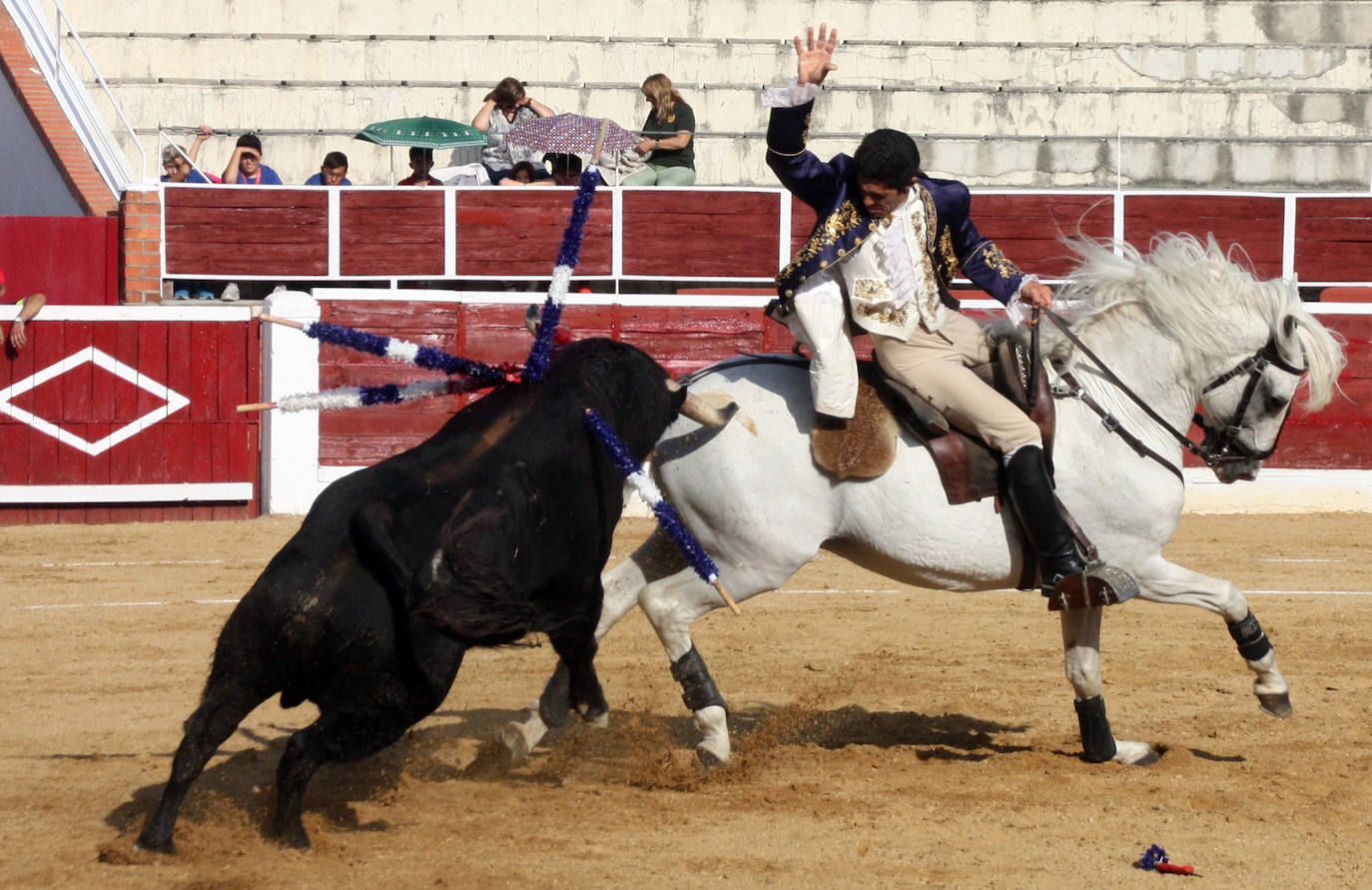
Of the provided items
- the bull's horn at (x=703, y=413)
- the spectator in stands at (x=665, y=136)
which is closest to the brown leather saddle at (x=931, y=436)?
the bull's horn at (x=703, y=413)

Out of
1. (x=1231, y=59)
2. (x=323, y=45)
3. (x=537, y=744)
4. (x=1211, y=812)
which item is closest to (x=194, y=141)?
(x=323, y=45)

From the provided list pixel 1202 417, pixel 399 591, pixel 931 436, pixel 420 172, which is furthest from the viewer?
pixel 420 172

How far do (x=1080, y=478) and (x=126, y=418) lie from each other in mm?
7752

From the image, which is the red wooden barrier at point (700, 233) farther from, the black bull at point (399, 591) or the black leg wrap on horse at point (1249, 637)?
the black bull at point (399, 591)

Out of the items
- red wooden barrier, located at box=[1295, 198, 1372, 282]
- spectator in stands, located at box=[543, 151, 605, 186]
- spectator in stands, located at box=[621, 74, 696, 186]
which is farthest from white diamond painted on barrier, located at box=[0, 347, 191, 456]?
red wooden barrier, located at box=[1295, 198, 1372, 282]

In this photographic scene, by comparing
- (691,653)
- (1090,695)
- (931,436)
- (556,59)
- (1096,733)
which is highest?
(556,59)

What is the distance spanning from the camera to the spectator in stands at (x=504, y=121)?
43.3ft

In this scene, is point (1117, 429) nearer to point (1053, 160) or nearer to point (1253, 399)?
point (1253, 399)

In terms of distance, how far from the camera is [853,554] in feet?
15.7

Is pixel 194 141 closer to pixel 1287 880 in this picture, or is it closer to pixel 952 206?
pixel 952 206

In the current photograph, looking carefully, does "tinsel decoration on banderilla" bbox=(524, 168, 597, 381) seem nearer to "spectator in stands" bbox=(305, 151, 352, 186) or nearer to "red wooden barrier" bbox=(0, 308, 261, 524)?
"red wooden barrier" bbox=(0, 308, 261, 524)

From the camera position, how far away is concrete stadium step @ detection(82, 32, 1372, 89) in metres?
16.5

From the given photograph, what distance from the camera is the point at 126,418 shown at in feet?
34.9

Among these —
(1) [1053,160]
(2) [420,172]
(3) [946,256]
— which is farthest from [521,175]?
(3) [946,256]
